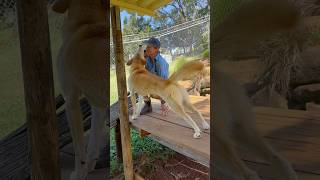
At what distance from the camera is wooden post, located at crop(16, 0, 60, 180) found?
63 cm

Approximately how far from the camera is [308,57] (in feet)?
1.51

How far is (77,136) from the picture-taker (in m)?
0.81

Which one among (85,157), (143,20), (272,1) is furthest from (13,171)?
(143,20)

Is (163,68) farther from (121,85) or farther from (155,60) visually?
(121,85)

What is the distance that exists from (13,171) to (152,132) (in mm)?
2048

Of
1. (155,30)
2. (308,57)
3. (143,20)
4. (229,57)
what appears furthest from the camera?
(143,20)

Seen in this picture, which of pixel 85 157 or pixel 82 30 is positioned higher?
pixel 82 30

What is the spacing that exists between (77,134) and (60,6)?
12.5 inches

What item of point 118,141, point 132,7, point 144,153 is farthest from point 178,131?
point 144,153

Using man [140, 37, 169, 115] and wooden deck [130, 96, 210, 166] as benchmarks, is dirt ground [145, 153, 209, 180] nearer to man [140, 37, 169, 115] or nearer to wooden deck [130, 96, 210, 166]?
wooden deck [130, 96, 210, 166]

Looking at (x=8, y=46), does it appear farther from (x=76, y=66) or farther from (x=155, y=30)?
(x=155, y=30)

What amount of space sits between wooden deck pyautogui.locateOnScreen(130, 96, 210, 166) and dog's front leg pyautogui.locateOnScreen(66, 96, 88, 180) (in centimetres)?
121

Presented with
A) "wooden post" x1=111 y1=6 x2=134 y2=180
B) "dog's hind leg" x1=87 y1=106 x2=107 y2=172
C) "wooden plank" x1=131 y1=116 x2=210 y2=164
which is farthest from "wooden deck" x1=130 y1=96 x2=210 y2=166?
"dog's hind leg" x1=87 y1=106 x2=107 y2=172

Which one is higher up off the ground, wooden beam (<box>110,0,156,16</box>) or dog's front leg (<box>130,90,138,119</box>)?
wooden beam (<box>110,0,156,16</box>)
